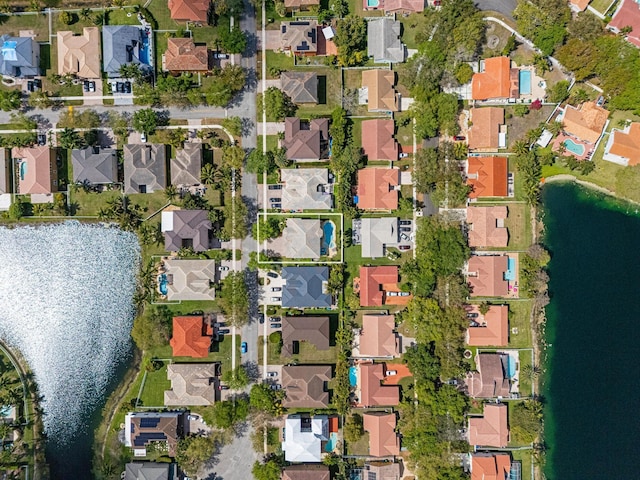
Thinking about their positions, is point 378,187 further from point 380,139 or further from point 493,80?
point 493,80

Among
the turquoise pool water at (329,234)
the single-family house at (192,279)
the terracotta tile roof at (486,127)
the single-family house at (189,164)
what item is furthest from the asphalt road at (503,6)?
the single-family house at (192,279)

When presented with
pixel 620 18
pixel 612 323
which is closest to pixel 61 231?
pixel 612 323

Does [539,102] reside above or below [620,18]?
below

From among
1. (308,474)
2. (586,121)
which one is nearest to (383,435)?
(308,474)

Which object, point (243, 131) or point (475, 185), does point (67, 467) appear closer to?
point (243, 131)

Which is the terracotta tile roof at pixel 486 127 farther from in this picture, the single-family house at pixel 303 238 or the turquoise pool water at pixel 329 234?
the single-family house at pixel 303 238

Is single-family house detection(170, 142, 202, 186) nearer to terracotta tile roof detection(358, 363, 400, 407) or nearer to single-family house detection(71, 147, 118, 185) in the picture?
single-family house detection(71, 147, 118, 185)
